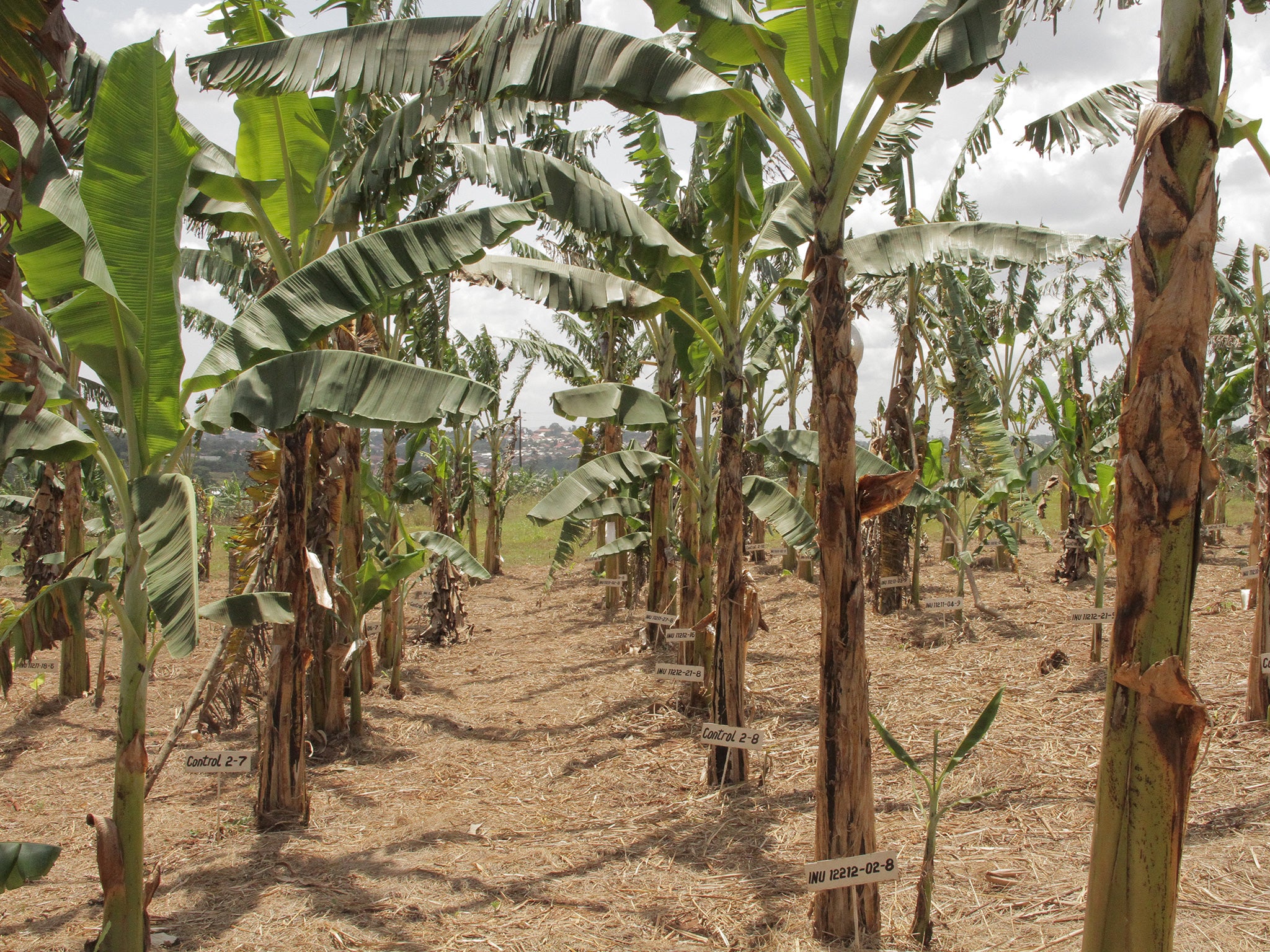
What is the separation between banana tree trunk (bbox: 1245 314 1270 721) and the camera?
19.5 ft

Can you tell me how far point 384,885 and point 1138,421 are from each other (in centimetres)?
426

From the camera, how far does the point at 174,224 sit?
3.87m

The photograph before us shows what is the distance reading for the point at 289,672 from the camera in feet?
18.0

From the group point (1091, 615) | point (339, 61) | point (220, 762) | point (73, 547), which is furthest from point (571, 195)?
point (73, 547)

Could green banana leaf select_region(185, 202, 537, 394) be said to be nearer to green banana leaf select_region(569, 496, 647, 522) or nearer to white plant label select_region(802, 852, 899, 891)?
white plant label select_region(802, 852, 899, 891)

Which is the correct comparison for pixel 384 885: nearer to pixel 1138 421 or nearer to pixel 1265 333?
pixel 1138 421

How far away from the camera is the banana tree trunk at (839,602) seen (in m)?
3.48

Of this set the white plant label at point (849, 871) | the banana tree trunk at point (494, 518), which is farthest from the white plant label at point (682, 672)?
the banana tree trunk at point (494, 518)

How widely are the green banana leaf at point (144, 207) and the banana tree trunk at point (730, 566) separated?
3.29 m

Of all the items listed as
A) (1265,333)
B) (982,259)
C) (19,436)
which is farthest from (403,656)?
(1265,333)

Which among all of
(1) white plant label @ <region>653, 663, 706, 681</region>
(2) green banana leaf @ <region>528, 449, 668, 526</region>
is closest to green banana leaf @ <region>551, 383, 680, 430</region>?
(2) green banana leaf @ <region>528, 449, 668, 526</region>

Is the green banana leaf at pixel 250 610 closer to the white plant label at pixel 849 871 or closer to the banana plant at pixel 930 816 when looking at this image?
the white plant label at pixel 849 871

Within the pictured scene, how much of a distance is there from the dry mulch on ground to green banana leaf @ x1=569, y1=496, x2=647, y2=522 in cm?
184

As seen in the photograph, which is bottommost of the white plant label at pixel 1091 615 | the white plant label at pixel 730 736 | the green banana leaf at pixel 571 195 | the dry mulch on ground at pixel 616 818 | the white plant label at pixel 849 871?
the dry mulch on ground at pixel 616 818
